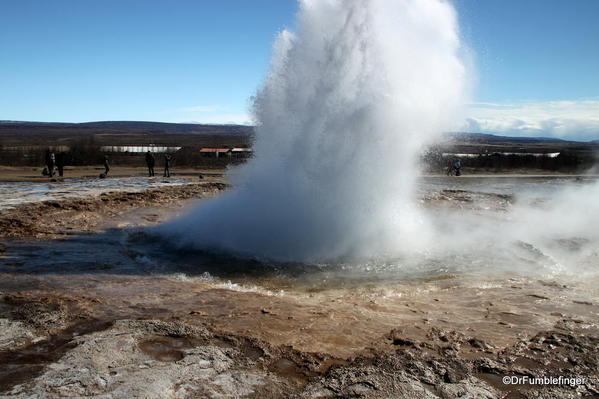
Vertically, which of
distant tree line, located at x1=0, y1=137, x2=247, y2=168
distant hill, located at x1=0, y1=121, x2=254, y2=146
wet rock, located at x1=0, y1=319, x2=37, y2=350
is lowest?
wet rock, located at x1=0, y1=319, x2=37, y2=350

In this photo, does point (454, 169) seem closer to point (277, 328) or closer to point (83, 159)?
point (83, 159)

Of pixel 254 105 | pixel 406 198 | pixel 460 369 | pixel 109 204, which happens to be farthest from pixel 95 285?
pixel 109 204

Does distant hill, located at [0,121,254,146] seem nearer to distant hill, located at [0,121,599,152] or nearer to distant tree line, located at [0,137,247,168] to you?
distant hill, located at [0,121,599,152]

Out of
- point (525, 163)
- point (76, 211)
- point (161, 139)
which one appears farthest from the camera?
point (161, 139)

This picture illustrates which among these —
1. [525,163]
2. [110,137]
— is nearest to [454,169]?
[525,163]

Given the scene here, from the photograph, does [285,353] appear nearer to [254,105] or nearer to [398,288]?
[398,288]

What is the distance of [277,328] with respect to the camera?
14.0 feet

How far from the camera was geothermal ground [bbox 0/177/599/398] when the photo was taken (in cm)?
322

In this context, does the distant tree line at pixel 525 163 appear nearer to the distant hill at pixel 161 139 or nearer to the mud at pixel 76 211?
the distant hill at pixel 161 139

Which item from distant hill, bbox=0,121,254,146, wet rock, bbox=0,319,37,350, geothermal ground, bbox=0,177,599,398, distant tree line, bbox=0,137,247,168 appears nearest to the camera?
geothermal ground, bbox=0,177,599,398

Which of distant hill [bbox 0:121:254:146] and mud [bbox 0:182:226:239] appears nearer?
mud [bbox 0:182:226:239]

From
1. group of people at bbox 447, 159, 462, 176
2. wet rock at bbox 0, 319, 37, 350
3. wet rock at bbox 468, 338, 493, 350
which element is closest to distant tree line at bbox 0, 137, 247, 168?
group of people at bbox 447, 159, 462, 176

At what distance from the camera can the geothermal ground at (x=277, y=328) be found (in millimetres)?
3217

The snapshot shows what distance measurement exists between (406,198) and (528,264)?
2.50 m
